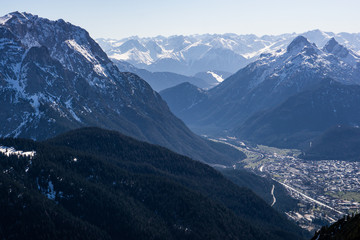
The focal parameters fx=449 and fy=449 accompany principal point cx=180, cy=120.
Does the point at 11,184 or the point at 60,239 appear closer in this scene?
the point at 60,239

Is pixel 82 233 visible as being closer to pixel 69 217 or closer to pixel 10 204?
pixel 69 217

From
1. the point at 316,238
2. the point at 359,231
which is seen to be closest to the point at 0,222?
the point at 316,238

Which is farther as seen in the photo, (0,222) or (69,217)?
(69,217)


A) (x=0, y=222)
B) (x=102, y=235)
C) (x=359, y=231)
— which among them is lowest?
(x=102, y=235)

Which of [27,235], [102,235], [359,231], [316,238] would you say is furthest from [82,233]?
[359,231]

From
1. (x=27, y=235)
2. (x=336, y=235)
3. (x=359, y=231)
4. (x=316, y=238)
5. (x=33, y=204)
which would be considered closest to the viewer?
(x=359, y=231)

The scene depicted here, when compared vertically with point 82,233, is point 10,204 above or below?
above

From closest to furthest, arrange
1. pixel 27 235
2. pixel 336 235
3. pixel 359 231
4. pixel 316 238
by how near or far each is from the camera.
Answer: pixel 359 231, pixel 336 235, pixel 316 238, pixel 27 235

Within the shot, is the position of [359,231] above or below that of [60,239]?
above

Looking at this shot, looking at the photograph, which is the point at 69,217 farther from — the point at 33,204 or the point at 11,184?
the point at 11,184
